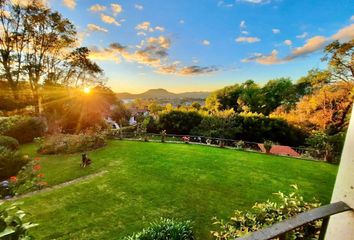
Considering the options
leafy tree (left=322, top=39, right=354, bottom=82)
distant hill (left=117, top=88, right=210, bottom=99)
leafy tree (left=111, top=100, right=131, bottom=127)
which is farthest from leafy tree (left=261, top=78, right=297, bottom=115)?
leafy tree (left=111, top=100, right=131, bottom=127)

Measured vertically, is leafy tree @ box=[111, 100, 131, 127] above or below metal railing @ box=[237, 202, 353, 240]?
below

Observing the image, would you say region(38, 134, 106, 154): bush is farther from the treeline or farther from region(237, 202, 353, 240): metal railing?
region(237, 202, 353, 240): metal railing

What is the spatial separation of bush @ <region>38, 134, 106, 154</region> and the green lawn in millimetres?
789

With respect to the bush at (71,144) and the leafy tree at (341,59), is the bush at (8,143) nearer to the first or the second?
the bush at (71,144)

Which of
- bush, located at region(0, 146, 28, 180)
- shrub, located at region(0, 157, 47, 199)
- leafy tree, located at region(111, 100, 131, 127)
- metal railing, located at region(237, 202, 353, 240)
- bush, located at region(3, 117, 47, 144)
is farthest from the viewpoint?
leafy tree, located at region(111, 100, 131, 127)

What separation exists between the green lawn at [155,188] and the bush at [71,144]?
2.59 feet

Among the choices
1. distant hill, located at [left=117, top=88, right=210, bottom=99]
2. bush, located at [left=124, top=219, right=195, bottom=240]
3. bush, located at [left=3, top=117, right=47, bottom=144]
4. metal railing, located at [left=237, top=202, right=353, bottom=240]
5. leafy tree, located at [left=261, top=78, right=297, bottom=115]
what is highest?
leafy tree, located at [left=261, top=78, right=297, bottom=115]

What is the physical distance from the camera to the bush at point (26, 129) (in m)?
13.8

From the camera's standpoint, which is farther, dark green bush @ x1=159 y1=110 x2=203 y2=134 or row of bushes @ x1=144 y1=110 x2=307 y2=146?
dark green bush @ x1=159 y1=110 x2=203 y2=134

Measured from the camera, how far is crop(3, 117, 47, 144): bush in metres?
13.8

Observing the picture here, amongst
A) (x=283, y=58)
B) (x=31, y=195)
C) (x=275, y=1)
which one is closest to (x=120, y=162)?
(x=31, y=195)

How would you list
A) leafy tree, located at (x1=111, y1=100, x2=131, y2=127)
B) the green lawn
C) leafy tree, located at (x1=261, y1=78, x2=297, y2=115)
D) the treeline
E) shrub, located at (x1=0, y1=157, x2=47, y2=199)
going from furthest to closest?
leafy tree, located at (x1=261, y1=78, x2=297, y2=115) → leafy tree, located at (x1=111, y1=100, x2=131, y2=127) → the treeline → shrub, located at (x1=0, y1=157, x2=47, y2=199) → the green lawn

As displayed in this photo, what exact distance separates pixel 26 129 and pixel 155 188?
12407 mm

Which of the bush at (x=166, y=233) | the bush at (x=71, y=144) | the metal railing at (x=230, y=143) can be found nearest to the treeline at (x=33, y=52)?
the bush at (x=71, y=144)
